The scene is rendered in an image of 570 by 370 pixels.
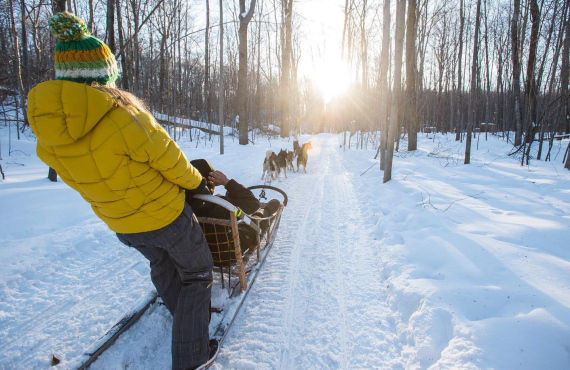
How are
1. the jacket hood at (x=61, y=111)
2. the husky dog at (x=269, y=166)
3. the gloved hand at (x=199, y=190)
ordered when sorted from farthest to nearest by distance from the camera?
the husky dog at (x=269, y=166), the gloved hand at (x=199, y=190), the jacket hood at (x=61, y=111)

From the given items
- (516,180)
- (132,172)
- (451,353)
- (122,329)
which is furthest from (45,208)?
(516,180)

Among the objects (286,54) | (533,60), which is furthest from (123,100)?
(286,54)

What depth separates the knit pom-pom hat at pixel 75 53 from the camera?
1.20 m

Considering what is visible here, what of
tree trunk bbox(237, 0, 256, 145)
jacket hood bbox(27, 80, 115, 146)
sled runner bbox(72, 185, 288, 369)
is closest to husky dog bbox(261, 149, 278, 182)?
sled runner bbox(72, 185, 288, 369)

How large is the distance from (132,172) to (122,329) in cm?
140

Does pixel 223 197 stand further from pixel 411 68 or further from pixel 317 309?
pixel 411 68

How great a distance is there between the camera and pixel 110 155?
49.2 inches

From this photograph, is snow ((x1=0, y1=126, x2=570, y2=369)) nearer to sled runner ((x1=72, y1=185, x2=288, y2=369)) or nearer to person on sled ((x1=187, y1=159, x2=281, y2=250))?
sled runner ((x1=72, y1=185, x2=288, y2=369))

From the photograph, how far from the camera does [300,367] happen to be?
1.88 meters

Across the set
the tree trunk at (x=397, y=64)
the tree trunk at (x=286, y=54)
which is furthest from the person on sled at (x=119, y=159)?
the tree trunk at (x=286, y=54)

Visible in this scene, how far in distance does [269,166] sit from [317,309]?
5.47m

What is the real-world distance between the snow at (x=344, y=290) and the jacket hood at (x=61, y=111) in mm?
1583

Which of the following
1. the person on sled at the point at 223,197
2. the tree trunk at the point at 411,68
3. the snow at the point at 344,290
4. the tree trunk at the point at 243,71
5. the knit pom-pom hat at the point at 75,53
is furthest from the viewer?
the tree trunk at the point at 243,71

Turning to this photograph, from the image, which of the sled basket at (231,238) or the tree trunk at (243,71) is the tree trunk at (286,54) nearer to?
the tree trunk at (243,71)
